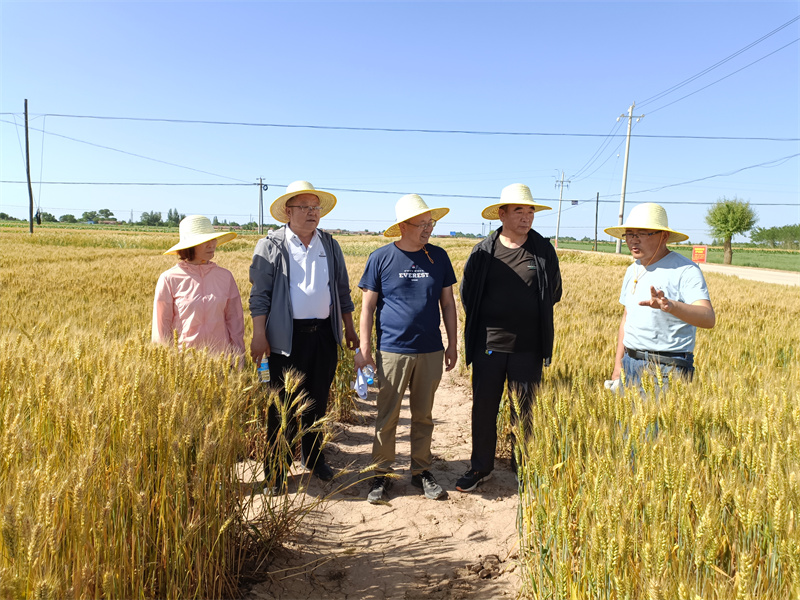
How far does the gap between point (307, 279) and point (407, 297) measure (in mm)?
676

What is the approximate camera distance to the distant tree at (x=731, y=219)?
45.6 m

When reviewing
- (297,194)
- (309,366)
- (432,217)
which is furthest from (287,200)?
(309,366)

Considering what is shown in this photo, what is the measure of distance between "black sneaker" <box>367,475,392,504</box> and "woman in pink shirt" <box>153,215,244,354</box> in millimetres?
1233

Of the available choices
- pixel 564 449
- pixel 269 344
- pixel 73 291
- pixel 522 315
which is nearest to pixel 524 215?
pixel 522 315

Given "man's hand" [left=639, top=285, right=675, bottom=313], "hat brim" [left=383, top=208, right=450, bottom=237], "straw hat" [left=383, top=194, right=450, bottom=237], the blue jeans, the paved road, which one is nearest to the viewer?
"man's hand" [left=639, top=285, right=675, bottom=313]

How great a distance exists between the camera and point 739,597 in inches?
43.2

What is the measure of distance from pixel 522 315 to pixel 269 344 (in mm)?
1674

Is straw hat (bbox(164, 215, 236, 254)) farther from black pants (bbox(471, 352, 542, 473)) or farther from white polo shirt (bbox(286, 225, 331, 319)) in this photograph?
black pants (bbox(471, 352, 542, 473))

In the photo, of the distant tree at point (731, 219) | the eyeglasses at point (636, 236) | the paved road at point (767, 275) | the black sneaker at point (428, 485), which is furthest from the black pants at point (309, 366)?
the distant tree at point (731, 219)

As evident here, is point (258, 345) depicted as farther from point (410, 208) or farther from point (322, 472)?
point (410, 208)

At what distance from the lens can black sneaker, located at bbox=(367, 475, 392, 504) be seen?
10.5ft

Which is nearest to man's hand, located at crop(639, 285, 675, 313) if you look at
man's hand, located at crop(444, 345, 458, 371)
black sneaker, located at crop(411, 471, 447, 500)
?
man's hand, located at crop(444, 345, 458, 371)

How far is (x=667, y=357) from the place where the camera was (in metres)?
2.89

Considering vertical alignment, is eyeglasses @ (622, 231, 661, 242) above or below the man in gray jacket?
above
